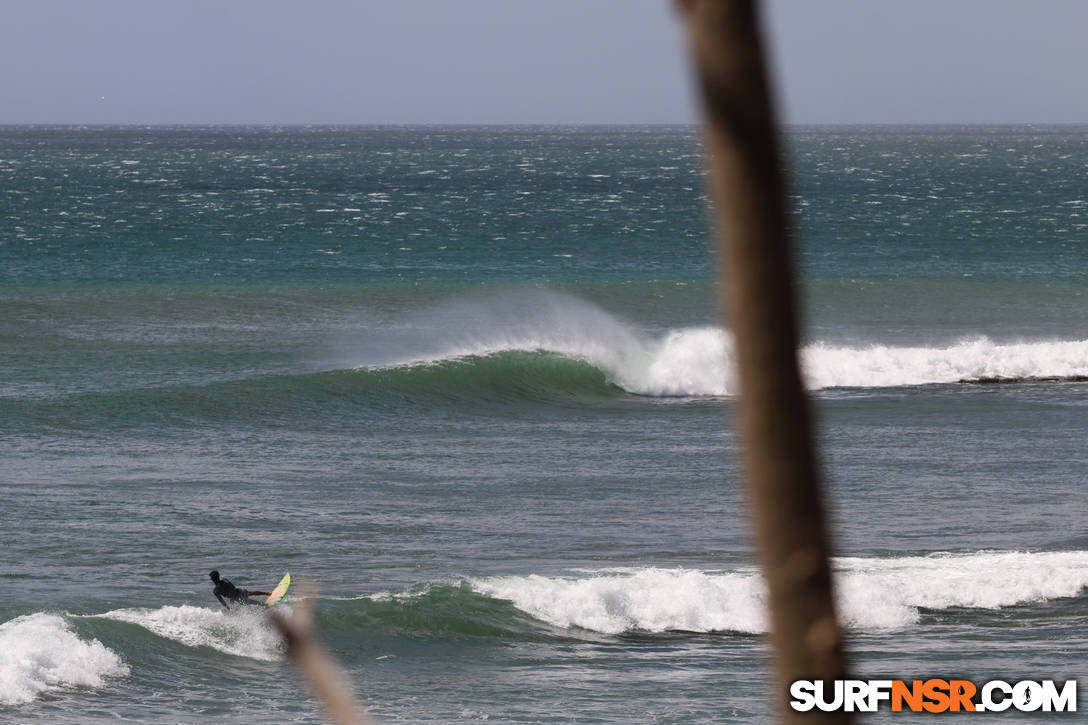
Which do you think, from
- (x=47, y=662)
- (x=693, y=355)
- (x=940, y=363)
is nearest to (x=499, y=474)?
(x=47, y=662)

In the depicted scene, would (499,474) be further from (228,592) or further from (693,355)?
(693,355)

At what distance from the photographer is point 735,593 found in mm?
14078

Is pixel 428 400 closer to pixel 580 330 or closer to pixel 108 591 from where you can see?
pixel 580 330

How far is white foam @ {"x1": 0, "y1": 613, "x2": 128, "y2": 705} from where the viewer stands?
1180 cm

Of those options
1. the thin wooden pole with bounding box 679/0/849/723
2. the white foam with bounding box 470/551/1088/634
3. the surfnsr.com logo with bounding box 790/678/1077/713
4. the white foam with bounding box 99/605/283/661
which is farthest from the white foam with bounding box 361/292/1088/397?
the thin wooden pole with bounding box 679/0/849/723

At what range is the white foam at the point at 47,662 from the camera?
11.8 m

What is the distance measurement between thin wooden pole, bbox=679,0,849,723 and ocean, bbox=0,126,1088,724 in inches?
3.1

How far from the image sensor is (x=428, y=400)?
2662 centimetres

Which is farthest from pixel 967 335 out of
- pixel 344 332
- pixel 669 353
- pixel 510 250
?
pixel 510 250

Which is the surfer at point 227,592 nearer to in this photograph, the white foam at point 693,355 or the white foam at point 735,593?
the white foam at point 735,593

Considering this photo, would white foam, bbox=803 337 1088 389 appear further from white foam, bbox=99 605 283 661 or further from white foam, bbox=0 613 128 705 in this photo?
white foam, bbox=0 613 128 705

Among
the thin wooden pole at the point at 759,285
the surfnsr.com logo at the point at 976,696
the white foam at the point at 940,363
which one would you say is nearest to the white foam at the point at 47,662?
the surfnsr.com logo at the point at 976,696

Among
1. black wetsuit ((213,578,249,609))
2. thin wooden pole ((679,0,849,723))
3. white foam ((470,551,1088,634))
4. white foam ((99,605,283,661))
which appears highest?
thin wooden pole ((679,0,849,723))

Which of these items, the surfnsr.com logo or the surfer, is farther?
the surfer
